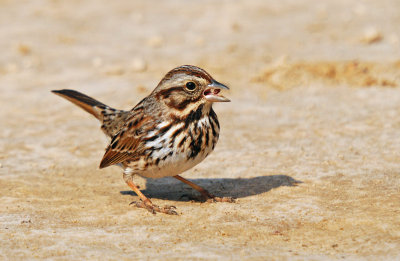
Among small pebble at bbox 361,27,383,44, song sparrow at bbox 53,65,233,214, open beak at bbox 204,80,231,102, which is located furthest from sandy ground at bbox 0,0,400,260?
open beak at bbox 204,80,231,102

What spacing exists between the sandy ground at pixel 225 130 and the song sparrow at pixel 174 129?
1.63 ft

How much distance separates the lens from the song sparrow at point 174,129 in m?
6.32

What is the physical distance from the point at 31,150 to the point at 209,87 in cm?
332

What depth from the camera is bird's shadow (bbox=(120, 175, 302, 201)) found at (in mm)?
7145

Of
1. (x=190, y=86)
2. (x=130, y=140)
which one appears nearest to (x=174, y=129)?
(x=190, y=86)

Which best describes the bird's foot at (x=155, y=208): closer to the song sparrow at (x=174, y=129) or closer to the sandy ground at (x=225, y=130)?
the song sparrow at (x=174, y=129)

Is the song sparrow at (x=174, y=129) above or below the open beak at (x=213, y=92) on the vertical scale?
below

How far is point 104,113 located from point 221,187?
1.70 m

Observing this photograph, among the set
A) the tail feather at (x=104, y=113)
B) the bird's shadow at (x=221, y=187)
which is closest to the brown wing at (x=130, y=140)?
the tail feather at (x=104, y=113)

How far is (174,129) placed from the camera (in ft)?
21.0

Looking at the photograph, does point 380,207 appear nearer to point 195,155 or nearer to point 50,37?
point 195,155

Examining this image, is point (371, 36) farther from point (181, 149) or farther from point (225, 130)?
point (181, 149)

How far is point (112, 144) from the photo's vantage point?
23.2ft

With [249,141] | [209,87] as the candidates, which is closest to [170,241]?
[209,87]
